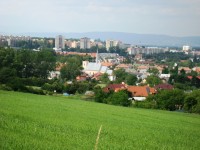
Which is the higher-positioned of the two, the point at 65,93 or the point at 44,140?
the point at 44,140

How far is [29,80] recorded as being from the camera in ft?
191

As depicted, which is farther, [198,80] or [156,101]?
[198,80]

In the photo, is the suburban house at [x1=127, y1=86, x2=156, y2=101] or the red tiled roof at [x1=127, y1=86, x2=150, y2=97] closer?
the suburban house at [x1=127, y1=86, x2=156, y2=101]

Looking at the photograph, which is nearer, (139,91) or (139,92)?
(139,92)

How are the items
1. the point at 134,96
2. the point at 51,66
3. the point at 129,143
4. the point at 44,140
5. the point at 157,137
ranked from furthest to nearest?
the point at 51,66, the point at 134,96, the point at 157,137, the point at 129,143, the point at 44,140

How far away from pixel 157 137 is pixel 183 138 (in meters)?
1.73

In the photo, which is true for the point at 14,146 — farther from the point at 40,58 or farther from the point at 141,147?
the point at 40,58

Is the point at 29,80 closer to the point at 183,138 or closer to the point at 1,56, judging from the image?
the point at 1,56

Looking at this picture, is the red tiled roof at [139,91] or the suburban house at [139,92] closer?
the suburban house at [139,92]

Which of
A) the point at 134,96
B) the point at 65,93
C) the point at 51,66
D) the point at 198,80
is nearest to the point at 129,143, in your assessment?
the point at 65,93

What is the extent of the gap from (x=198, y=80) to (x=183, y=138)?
76.8m

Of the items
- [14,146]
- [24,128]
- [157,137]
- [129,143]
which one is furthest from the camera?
[157,137]

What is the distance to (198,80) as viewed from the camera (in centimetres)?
9131

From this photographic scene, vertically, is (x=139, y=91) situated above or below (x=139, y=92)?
above
